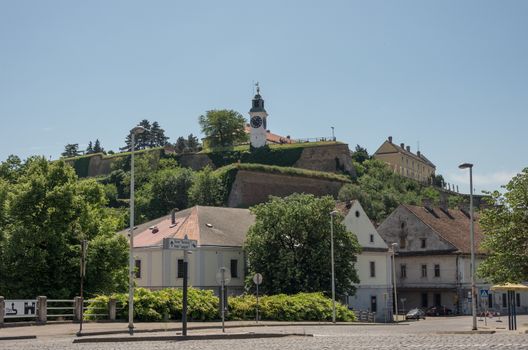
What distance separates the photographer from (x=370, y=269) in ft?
210

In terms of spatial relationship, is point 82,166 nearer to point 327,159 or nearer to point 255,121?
point 255,121

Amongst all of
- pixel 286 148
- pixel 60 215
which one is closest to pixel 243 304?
pixel 60 215

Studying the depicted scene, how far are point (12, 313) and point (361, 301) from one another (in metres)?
36.7

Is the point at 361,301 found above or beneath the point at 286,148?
beneath

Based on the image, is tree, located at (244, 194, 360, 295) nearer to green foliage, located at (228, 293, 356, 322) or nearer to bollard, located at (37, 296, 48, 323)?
green foliage, located at (228, 293, 356, 322)

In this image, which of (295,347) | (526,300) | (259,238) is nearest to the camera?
(295,347)

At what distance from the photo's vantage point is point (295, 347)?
2103 cm

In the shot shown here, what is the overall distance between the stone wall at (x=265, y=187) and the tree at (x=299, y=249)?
67685 millimetres

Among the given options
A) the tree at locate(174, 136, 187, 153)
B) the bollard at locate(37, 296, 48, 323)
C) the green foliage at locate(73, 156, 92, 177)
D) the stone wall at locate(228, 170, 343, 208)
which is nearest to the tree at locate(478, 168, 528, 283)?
the bollard at locate(37, 296, 48, 323)

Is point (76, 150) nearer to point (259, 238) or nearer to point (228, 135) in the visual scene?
point (228, 135)

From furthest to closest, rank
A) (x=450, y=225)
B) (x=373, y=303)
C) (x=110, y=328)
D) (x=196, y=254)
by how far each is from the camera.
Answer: (x=450, y=225) < (x=373, y=303) < (x=196, y=254) < (x=110, y=328)

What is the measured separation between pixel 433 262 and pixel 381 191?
189 ft

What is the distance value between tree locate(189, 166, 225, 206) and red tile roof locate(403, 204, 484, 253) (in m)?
44.4

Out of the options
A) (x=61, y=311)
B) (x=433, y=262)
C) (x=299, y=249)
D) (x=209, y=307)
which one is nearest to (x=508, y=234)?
(x=209, y=307)
